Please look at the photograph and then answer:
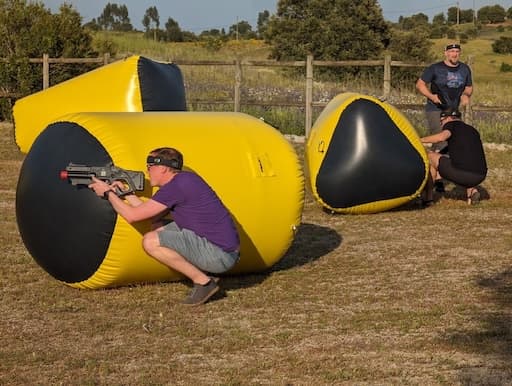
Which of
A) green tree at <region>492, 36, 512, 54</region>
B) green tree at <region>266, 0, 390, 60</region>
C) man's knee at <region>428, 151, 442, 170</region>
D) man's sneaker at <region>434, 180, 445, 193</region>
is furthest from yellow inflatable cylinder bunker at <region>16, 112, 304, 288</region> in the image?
green tree at <region>492, 36, 512, 54</region>

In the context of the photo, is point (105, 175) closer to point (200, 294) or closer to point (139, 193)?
point (139, 193)

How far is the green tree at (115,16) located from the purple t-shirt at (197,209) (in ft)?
188

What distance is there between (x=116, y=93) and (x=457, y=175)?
15.0 feet

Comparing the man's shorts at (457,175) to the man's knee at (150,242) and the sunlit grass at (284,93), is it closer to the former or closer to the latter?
the man's knee at (150,242)

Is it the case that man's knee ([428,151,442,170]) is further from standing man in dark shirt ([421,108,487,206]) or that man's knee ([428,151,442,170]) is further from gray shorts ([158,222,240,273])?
gray shorts ([158,222,240,273])

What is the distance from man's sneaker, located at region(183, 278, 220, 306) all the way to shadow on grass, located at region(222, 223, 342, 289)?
0.64 metres

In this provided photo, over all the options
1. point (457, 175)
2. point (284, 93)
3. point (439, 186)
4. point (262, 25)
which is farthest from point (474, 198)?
point (262, 25)

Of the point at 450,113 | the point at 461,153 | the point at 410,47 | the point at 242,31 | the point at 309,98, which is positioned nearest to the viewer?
the point at 461,153

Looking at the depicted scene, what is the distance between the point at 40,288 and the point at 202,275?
149 centimetres

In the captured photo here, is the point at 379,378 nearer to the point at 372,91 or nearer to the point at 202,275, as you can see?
the point at 202,275

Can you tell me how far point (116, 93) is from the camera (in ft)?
42.3

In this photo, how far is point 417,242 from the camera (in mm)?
9961

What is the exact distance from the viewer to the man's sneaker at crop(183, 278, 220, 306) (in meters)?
7.38

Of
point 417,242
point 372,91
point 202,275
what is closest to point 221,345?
point 202,275
